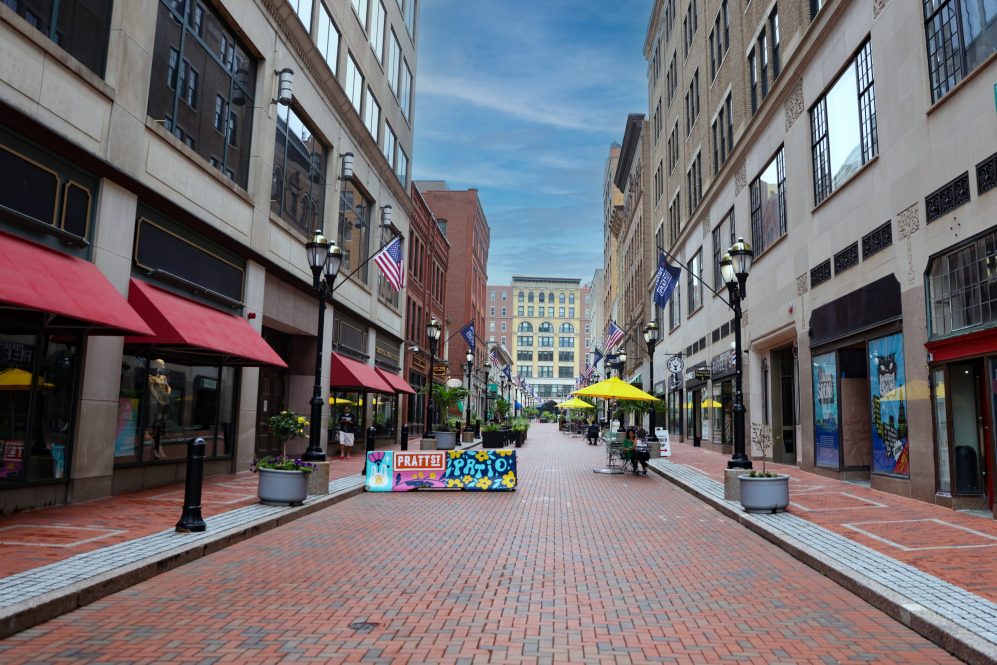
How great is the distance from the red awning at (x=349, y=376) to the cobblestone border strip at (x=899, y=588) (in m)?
17.2

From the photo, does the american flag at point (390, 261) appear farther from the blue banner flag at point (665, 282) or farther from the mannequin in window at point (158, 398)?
the blue banner flag at point (665, 282)

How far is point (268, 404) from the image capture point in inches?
915

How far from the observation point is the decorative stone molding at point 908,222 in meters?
13.9

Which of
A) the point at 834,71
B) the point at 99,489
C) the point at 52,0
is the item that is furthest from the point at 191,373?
the point at 834,71

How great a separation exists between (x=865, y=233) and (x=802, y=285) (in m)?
4.52

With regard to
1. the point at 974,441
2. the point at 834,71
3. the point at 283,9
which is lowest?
the point at 974,441

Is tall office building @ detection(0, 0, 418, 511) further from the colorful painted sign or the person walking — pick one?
the colorful painted sign

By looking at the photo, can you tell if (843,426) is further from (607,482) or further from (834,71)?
(834,71)

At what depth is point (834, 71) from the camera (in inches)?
723

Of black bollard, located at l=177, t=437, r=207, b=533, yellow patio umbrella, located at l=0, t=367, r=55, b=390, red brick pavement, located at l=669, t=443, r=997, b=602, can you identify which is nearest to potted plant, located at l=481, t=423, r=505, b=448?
red brick pavement, located at l=669, t=443, r=997, b=602

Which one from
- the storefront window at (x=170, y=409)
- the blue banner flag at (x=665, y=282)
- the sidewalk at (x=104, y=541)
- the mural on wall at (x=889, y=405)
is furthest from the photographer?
the blue banner flag at (x=665, y=282)

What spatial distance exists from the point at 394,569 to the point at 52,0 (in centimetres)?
1058

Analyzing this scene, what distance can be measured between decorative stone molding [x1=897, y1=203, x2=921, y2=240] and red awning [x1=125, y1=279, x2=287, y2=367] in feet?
46.6

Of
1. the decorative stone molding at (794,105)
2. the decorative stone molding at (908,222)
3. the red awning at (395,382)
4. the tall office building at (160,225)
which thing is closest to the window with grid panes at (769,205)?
the decorative stone molding at (794,105)
